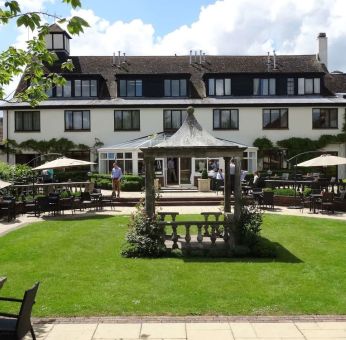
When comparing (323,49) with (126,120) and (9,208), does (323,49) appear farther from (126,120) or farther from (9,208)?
(9,208)

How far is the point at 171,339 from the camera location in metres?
7.21

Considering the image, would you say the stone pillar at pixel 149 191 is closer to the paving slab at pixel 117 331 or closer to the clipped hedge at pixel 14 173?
the paving slab at pixel 117 331

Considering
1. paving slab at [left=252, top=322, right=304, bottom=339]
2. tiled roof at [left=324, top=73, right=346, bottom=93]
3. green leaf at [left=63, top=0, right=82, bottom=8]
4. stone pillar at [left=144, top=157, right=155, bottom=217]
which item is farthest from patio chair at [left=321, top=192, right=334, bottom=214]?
tiled roof at [left=324, top=73, right=346, bottom=93]

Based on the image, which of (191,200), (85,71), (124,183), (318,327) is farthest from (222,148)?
(85,71)

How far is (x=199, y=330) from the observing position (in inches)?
300

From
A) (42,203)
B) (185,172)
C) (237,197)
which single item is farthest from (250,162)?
(237,197)

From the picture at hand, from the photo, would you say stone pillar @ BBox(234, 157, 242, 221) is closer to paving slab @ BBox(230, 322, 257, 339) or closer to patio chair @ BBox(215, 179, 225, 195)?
paving slab @ BBox(230, 322, 257, 339)

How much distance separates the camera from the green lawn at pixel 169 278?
8.77 m

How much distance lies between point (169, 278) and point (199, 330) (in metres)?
3.17

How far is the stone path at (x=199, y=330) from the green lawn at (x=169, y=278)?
0.51 metres

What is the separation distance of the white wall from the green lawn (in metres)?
21.7

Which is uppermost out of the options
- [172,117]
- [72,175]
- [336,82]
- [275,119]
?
[336,82]

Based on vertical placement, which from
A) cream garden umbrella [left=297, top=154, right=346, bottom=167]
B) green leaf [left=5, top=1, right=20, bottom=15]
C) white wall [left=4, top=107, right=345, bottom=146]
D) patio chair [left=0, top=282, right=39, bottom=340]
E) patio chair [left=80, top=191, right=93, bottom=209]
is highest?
white wall [left=4, top=107, right=345, bottom=146]

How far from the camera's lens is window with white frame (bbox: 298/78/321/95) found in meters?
38.4
